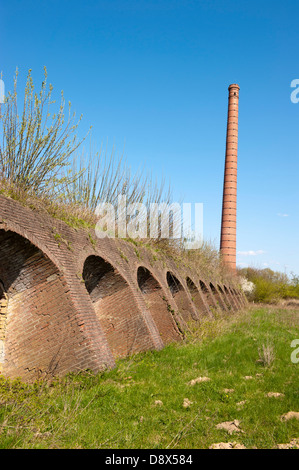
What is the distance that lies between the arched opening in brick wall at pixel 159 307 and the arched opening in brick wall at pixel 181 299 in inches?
87.7

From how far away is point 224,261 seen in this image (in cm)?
3186

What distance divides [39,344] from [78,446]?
10.1 feet

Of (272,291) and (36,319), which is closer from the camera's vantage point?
(36,319)

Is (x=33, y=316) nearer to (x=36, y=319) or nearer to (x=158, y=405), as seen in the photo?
(x=36, y=319)

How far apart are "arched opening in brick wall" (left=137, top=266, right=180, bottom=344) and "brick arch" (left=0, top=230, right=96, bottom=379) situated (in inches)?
216

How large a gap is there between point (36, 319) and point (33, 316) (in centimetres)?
9

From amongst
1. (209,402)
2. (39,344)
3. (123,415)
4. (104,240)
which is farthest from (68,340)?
(104,240)

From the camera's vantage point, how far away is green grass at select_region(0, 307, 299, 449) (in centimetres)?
432

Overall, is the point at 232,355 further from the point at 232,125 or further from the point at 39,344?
the point at 232,125

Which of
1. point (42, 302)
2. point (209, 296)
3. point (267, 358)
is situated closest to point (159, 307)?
point (267, 358)

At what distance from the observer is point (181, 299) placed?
15.2 metres

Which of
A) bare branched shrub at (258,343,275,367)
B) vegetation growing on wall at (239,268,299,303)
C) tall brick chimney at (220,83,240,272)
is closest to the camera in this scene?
bare branched shrub at (258,343,275,367)

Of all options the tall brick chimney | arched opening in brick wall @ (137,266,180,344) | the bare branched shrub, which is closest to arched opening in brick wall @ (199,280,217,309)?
arched opening in brick wall @ (137,266,180,344)

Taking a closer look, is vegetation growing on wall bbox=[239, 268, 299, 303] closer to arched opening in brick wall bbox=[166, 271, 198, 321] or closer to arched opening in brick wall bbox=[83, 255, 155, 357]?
arched opening in brick wall bbox=[166, 271, 198, 321]
